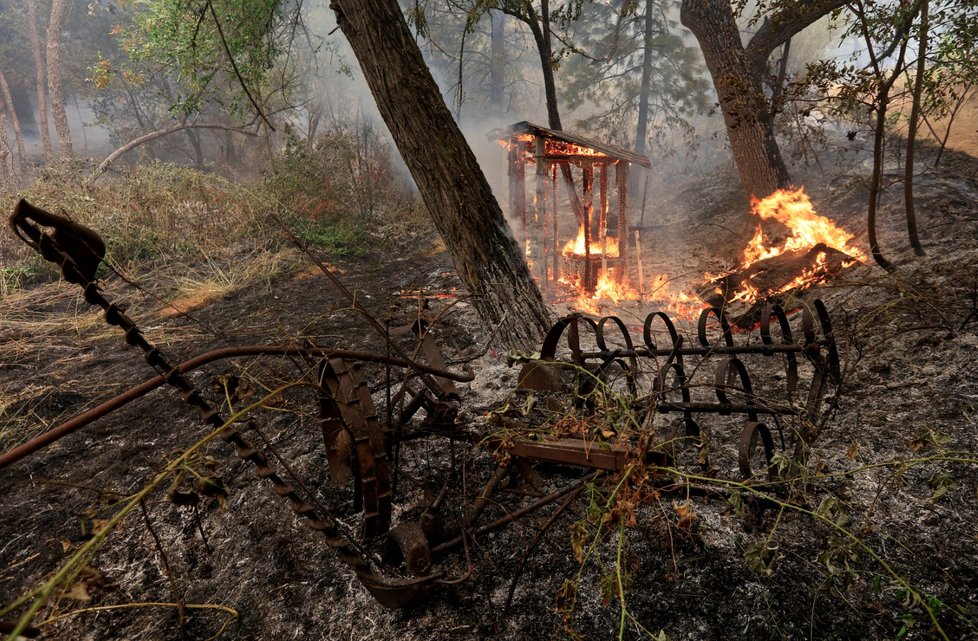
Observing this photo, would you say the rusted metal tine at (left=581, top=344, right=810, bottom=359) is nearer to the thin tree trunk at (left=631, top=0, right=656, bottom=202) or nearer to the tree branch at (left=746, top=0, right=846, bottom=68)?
the tree branch at (left=746, top=0, right=846, bottom=68)

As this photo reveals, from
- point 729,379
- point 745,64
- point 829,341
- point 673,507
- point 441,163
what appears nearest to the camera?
point 673,507

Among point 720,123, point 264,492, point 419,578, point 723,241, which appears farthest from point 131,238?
point 720,123

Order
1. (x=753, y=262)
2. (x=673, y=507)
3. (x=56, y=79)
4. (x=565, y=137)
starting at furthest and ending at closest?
1. (x=56, y=79)
2. (x=565, y=137)
3. (x=753, y=262)
4. (x=673, y=507)

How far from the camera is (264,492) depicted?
10.7 ft

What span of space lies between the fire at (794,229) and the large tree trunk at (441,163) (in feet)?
15.8

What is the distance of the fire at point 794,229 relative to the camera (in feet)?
24.8

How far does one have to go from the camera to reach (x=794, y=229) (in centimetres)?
821

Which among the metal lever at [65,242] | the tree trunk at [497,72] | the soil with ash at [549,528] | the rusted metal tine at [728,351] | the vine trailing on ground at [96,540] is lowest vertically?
the soil with ash at [549,528]

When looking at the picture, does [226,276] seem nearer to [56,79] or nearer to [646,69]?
[646,69]

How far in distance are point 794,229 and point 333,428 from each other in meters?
8.92

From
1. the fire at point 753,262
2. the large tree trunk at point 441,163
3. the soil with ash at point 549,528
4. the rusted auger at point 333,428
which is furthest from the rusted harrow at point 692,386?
the fire at point 753,262

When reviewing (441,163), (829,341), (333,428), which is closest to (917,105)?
(829,341)

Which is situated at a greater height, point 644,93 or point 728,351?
point 644,93

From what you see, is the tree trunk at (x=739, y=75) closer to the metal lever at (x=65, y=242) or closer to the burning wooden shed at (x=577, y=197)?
the burning wooden shed at (x=577, y=197)
